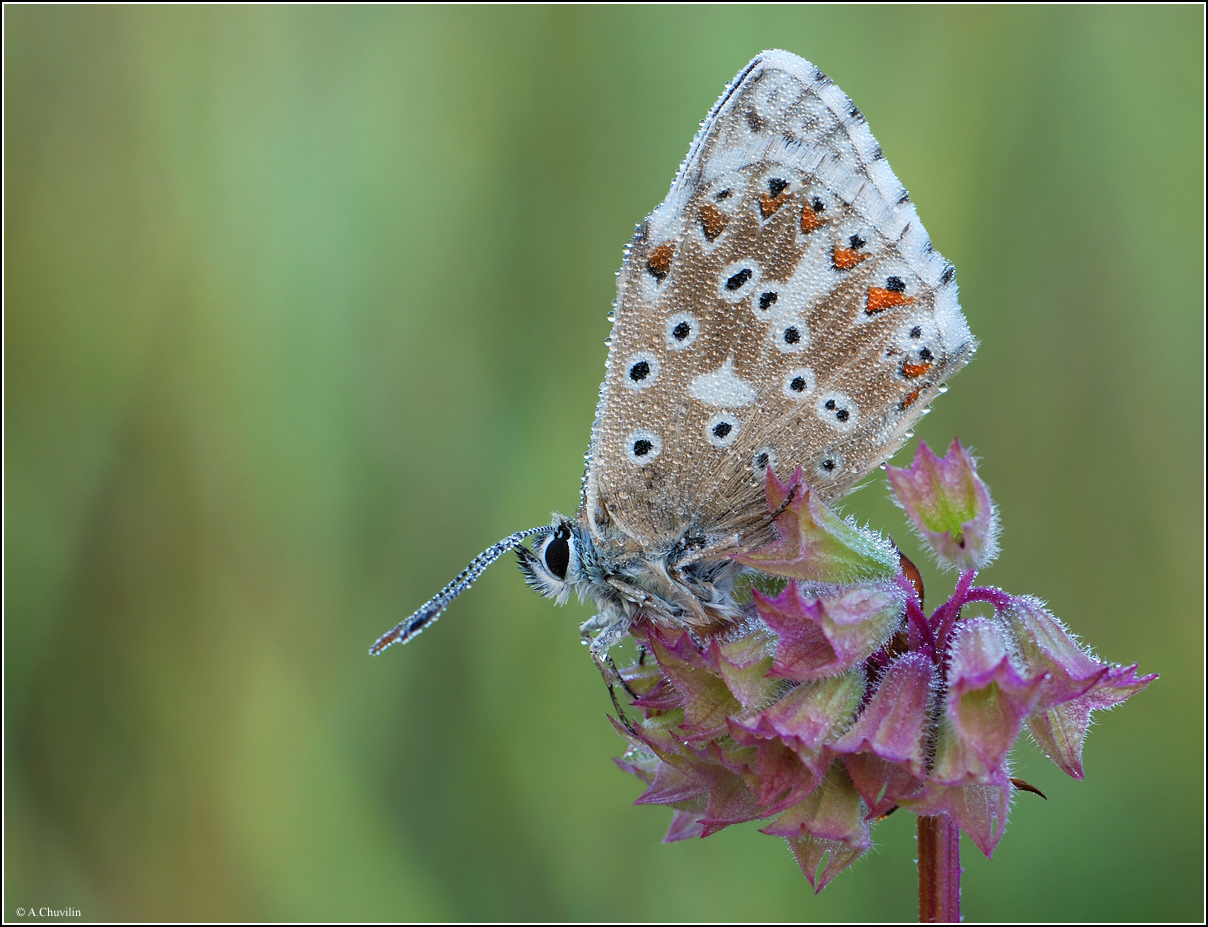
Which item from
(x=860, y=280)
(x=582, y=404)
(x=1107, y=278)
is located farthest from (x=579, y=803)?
(x=1107, y=278)

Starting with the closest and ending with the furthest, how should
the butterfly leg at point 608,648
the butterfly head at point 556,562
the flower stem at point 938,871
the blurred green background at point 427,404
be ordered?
the flower stem at point 938,871
the butterfly leg at point 608,648
the butterfly head at point 556,562
the blurred green background at point 427,404

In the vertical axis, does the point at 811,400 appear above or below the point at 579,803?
above

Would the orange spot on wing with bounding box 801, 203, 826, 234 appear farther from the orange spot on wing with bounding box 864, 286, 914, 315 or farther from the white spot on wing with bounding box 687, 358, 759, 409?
the white spot on wing with bounding box 687, 358, 759, 409

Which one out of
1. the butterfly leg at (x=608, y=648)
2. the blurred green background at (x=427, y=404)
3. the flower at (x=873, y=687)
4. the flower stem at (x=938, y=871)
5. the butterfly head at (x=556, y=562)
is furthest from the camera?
the blurred green background at (x=427, y=404)

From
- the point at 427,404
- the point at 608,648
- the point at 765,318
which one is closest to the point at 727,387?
the point at 765,318

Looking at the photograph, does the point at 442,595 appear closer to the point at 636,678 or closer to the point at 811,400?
the point at 636,678

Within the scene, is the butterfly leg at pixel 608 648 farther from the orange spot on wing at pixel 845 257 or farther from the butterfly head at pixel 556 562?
the orange spot on wing at pixel 845 257

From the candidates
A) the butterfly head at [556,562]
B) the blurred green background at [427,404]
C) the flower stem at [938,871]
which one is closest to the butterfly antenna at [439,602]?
the butterfly head at [556,562]

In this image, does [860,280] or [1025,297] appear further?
[1025,297]
